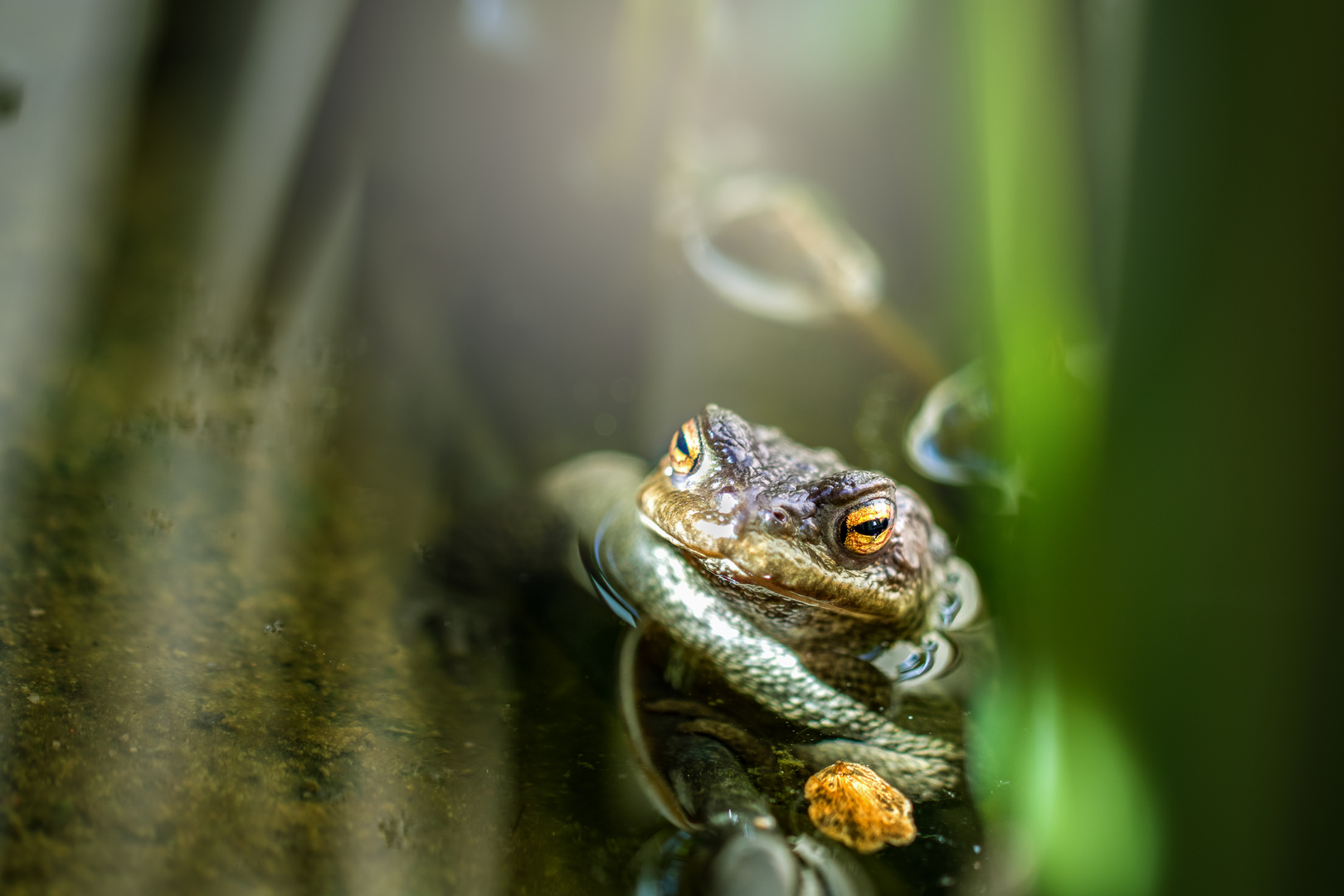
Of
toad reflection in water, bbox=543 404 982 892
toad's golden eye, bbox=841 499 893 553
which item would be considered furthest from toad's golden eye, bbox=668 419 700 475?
toad's golden eye, bbox=841 499 893 553

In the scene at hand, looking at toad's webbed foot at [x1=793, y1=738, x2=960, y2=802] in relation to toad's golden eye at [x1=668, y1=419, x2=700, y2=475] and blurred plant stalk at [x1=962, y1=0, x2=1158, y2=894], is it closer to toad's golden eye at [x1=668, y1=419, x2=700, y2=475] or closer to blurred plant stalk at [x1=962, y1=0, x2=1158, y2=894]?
blurred plant stalk at [x1=962, y1=0, x2=1158, y2=894]

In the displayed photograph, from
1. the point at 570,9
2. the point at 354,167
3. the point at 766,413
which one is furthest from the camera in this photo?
the point at 570,9

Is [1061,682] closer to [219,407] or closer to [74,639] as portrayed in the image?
[74,639]

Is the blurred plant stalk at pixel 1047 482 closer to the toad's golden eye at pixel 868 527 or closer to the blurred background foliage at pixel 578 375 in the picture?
the blurred background foliage at pixel 578 375

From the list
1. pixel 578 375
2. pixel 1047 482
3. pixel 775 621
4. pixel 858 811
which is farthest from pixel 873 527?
pixel 578 375

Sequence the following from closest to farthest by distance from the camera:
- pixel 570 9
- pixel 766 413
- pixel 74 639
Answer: pixel 74 639 < pixel 766 413 < pixel 570 9

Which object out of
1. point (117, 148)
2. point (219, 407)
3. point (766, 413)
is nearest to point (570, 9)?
point (117, 148)
